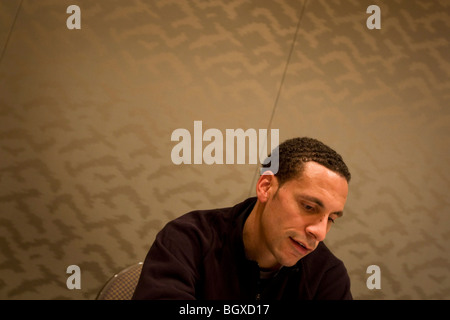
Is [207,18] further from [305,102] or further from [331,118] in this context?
[331,118]

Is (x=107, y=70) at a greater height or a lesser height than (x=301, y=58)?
lesser

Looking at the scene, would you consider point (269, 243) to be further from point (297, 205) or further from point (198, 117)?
point (198, 117)

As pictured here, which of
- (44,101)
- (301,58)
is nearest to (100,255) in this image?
(44,101)

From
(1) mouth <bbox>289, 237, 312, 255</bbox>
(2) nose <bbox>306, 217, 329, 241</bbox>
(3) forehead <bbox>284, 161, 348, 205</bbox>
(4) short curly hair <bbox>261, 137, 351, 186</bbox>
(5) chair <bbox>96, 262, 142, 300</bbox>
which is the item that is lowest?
(5) chair <bbox>96, 262, 142, 300</bbox>

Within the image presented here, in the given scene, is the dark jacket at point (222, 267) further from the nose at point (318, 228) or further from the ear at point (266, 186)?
the nose at point (318, 228)

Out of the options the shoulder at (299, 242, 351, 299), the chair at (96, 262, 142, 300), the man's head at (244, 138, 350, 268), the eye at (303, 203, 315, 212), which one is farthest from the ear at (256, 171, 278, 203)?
the chair at (96, 262, 142, 300)

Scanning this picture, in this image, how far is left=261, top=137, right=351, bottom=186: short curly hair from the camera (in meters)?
1.13

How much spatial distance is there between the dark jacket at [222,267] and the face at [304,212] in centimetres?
11

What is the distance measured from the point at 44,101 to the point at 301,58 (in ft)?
4.16

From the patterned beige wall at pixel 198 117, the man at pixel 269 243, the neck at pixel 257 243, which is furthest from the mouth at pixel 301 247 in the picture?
the patterned beige wall at pixel 198 117

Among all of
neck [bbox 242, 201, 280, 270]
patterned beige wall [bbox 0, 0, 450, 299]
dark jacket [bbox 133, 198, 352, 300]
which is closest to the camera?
dark jacket [bbox 133, 198, 352, 300]

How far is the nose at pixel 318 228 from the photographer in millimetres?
1061

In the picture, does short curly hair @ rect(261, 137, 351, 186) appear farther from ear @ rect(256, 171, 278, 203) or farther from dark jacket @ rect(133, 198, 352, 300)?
dark jacket @ rect(133, 198, 352, 300)

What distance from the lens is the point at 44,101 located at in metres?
1.80
